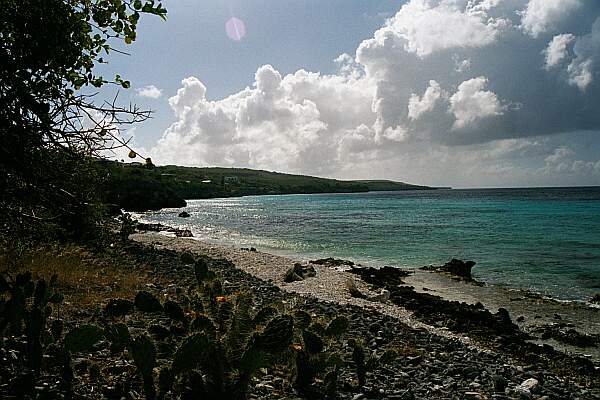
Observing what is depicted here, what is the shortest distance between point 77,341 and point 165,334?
1391 mm

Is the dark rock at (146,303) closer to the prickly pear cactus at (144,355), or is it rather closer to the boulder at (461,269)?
the prickly pear cactus at (144,355)

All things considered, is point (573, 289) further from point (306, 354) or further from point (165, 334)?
point (165, 334)

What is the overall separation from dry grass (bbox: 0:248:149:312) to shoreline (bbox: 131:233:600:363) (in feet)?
23.4

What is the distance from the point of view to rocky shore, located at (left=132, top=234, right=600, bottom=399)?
24.3 feet

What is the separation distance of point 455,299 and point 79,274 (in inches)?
611

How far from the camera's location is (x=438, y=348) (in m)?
11.0

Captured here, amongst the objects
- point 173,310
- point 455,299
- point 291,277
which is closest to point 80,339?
point 173,310

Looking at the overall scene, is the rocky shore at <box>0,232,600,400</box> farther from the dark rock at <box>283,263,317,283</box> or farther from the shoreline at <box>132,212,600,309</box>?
the shoreline at <box>132,212,600,309</box>

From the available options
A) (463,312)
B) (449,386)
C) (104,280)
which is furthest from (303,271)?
(449,386)

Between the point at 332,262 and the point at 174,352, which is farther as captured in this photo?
the point at 332,262

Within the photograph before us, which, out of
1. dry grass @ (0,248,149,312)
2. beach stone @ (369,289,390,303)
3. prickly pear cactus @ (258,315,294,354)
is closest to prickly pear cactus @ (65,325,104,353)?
prickly pear cactus @ (258,315,294,354)

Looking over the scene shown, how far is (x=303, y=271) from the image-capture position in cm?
2369

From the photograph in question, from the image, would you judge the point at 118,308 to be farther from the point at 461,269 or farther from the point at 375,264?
the point at 375,264

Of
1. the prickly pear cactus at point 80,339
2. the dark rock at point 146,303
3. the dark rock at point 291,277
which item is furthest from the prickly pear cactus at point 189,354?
the dark rock at point 291,277
